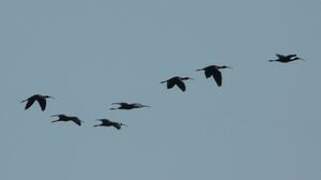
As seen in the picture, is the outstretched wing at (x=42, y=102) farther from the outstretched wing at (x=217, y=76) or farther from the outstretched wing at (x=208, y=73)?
the outstretched wing at (x=217, y=76)

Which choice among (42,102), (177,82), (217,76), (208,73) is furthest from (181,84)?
(42,102)

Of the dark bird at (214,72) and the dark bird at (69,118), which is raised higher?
the dark bird at (214,72)

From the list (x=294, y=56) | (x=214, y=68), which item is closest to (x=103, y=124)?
(x=214, y=68)

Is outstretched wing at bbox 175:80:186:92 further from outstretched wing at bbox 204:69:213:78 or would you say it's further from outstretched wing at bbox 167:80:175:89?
outstretched wing at bbox 204:69:213:78

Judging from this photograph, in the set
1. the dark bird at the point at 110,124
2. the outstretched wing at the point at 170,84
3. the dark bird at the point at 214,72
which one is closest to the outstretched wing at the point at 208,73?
the dark bird at the point at 214,72

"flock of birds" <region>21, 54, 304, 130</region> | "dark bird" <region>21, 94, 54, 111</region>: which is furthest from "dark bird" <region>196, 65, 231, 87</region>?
"dark bird" <region>21, 94, 54, 111</region>

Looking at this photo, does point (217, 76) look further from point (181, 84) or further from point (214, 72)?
point (181, 84)

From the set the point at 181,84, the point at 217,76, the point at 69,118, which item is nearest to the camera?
the point at 181,84

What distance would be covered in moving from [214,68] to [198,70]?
6.03 ft

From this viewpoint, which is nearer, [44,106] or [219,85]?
[219,85]

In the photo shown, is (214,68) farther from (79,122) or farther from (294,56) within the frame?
(79,122)

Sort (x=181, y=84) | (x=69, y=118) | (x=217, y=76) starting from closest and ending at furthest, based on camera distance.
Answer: (x=181, y=84)
(x=217, y=76)
(x=69, y=118)

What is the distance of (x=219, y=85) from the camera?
123ft

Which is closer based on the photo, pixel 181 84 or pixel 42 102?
pixel 181 84
